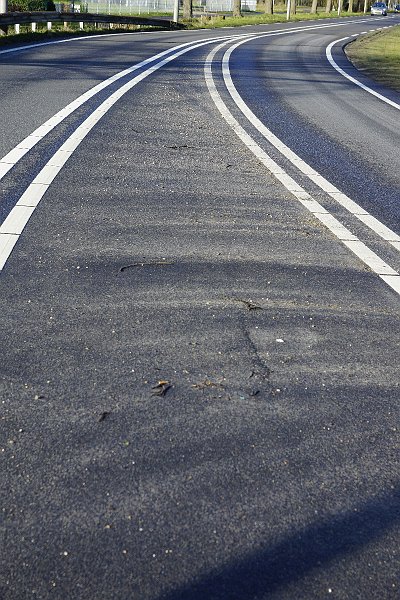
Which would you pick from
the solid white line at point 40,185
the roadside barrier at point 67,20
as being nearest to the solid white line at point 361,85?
the solid white line at point 40,185

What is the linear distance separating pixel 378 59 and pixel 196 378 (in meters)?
27.9

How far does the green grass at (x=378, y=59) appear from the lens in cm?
2320

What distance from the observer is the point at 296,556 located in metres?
2.79

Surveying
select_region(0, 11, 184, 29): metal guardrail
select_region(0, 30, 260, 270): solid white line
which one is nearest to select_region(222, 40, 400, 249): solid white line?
select_region(0, 30, 260, 270): solid white line

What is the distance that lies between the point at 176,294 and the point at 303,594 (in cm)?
269

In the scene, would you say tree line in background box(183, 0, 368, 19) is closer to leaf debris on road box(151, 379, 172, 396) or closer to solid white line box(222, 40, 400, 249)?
solid white line box(222, 40, 400, 249)

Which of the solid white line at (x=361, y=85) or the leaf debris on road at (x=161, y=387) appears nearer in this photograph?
the leaf debris on road at (x=161, y=387)

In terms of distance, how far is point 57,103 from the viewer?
12.8 meters

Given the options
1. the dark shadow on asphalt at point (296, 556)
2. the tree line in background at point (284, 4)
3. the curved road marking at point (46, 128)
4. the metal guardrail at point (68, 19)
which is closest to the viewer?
the dark shadow on asphalt at point (296, 556)

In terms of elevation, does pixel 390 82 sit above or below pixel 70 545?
below

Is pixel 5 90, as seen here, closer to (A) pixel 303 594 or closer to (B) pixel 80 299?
(B) pixel 80 299

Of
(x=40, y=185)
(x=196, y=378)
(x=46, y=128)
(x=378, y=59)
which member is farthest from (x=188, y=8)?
(x=196, y=378)

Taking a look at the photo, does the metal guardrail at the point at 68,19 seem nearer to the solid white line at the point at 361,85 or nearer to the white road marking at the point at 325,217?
the solid white line at the point at 361,85

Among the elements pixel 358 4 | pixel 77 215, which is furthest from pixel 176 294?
pixel 358 4
